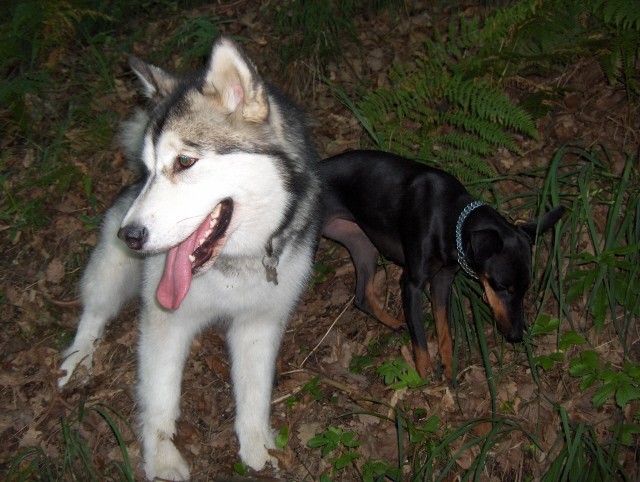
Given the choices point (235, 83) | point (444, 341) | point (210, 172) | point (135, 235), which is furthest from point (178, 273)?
point (444, 341)

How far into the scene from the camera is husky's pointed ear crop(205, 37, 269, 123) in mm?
2373

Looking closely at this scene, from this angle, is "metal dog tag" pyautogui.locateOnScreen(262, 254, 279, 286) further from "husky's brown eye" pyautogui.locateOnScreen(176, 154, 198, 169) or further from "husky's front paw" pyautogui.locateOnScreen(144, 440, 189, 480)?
"husky's front paw" pyautogui.locateOnScreen(144, 440, 189, 480)

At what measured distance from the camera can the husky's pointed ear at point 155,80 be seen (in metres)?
2.87

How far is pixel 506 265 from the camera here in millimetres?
2967

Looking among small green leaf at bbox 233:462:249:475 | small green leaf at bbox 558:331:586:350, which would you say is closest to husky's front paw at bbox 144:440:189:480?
small green leaf at bbox 233:462:249:475

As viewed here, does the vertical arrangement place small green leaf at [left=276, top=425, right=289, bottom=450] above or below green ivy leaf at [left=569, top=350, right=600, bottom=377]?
below

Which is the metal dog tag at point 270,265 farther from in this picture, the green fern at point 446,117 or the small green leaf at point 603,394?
the small green leaf at point 603,394

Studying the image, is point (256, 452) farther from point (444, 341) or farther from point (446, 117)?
point (446, 117)

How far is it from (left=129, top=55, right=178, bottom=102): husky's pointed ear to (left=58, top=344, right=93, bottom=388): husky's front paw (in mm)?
1811

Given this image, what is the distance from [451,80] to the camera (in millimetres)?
3977

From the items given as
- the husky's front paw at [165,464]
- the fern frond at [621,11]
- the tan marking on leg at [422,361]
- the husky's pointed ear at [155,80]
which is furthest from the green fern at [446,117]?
the husky's front paw at [165,464]

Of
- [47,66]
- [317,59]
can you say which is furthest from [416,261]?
[47,66]

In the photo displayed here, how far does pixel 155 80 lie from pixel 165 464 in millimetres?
2073

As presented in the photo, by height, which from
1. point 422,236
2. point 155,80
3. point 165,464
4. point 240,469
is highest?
point 155,80
